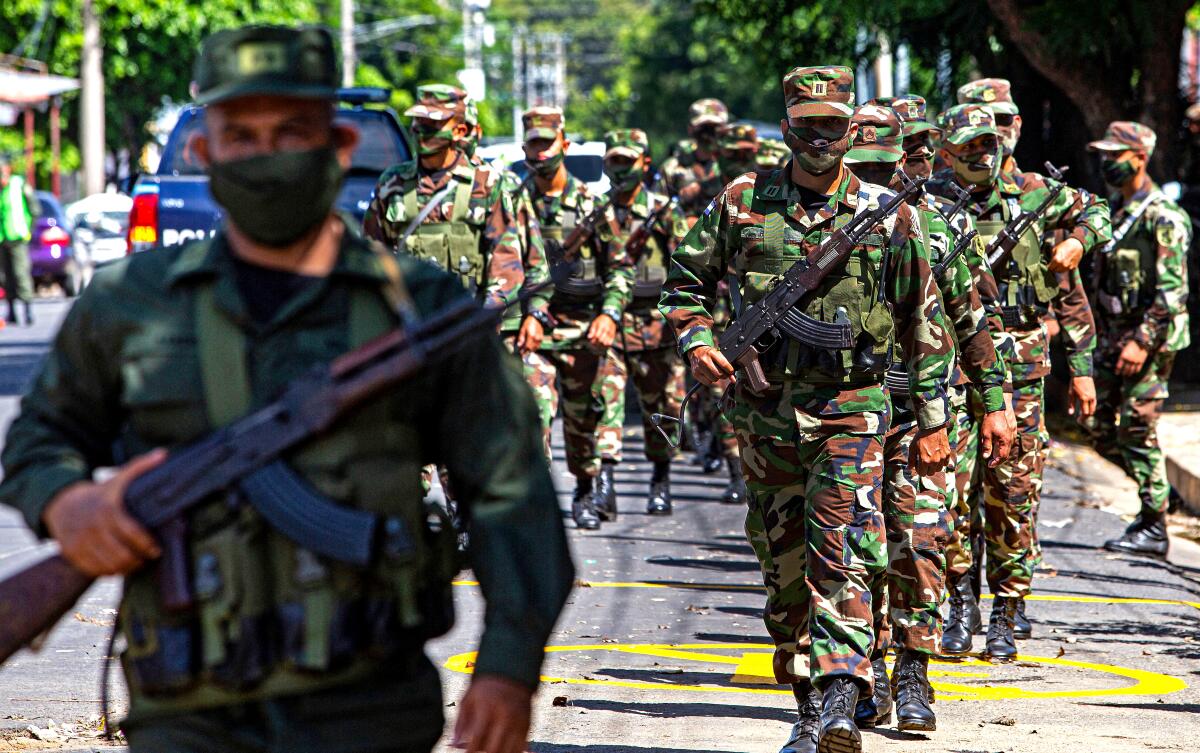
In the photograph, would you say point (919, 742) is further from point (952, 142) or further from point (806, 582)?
point (952, 142)

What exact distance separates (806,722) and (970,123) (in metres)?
2.97

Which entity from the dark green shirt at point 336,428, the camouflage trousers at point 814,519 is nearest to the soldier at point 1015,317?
the camouflage trousers at point 814,519

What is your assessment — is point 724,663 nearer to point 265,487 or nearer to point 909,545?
point 909,545

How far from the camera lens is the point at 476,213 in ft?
30.3

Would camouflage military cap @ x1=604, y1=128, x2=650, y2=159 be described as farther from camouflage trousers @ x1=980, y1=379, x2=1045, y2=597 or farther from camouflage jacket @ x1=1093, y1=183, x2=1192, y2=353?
camouflage trousers @ x1=980, y1=379, x2=1045, y2=597

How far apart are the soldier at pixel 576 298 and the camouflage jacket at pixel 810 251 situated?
4.04 m

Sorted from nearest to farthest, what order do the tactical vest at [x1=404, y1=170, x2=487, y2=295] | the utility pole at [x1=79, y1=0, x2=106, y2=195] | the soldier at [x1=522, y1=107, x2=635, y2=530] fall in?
the tactical vest at [x1=404, y1=170, x2=487, y2=295], the soldier at [x1=522, y1=107, x2=635, y2=530], the utility pole at [x1=79, y1=0, x2=106, y2=195]

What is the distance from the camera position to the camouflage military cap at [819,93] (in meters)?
6.30

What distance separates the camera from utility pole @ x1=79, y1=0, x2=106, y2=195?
42000 mm

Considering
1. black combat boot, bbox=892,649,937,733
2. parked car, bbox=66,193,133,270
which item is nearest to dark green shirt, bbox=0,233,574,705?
black combat boot, bbox=892,649,937,733

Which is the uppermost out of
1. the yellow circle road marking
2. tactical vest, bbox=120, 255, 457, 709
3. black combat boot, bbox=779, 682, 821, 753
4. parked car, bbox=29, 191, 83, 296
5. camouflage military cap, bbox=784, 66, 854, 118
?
camouflage military cap, bbox=784, 66, 854, 118

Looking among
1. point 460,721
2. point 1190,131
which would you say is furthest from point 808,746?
point 1190,131

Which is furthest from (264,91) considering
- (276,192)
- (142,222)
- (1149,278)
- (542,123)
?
(142,222)

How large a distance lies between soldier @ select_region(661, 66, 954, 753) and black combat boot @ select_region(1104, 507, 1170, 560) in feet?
16.0
